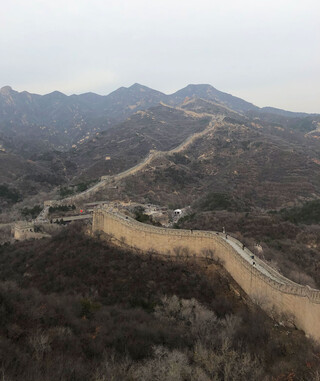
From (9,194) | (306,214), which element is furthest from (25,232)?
(9,194)

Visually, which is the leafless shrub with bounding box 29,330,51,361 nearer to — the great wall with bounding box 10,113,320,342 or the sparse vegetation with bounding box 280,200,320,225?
the great wall with bounding box 10,113,320,342

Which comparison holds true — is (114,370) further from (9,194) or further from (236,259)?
(9,194)

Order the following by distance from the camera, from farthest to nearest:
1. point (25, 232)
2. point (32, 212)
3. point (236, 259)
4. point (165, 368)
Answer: point (32, 212) < point (25, 232) < point (236, 259) < point (165, 368)

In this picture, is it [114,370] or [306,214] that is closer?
[114,370]

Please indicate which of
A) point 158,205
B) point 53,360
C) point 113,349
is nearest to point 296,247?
point 113,349

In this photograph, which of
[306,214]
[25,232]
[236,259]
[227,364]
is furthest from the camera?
[306,214]

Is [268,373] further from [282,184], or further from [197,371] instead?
[282,184]

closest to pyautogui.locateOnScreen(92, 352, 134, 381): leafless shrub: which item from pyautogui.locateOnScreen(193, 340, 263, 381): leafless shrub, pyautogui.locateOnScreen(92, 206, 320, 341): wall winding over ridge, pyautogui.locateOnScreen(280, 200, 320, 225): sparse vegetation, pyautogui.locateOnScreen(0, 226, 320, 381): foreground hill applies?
pyautogui.locateOnScreen(0, 226, 320, 381): foreground hill
